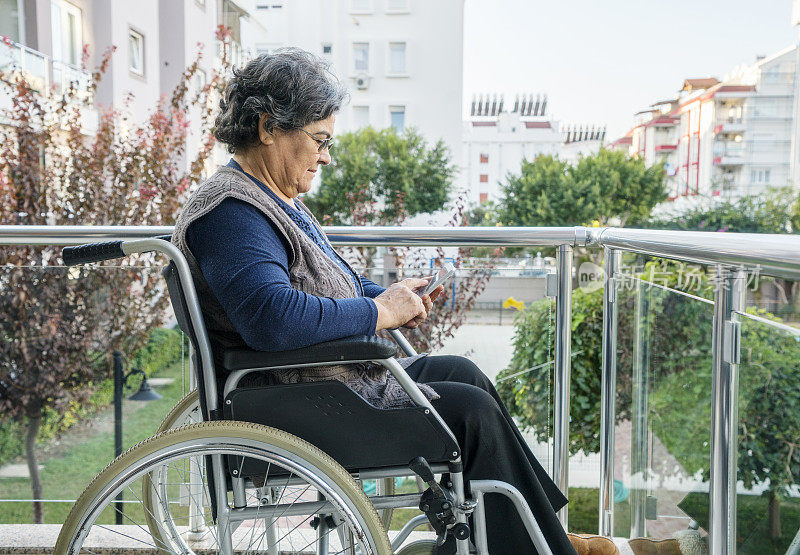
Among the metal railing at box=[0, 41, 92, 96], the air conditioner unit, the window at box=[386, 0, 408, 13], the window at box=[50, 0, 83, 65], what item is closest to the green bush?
the metal railing at box=[0, 41, 92, 96]

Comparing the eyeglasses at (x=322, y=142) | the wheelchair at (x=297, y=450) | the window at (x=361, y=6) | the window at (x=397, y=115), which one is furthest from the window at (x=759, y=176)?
the wheelchair at (x=297, y=450)

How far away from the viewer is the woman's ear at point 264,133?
4.07 ft

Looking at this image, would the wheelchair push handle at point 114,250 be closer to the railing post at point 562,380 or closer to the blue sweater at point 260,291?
the blue sweater at point 260,291

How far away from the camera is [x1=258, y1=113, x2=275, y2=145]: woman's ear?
4.07 feet

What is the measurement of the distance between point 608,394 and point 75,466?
58.8 inches

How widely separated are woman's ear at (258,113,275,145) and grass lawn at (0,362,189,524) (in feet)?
3.01

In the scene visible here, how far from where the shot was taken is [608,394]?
76.2 inches

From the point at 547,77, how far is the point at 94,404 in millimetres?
53033

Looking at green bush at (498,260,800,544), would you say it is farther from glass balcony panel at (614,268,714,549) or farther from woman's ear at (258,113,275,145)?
woman's ear at (258,113,275,145)

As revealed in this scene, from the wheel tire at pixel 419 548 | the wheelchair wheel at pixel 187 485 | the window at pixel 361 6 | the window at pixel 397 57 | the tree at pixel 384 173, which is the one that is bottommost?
the wheel tire at pixel 419 548

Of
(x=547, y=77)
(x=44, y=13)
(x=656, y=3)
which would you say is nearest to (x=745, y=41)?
(x=656, y=3)

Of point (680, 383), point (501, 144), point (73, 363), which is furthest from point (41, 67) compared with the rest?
point (501, 144)

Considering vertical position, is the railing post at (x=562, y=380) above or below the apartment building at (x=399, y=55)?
below

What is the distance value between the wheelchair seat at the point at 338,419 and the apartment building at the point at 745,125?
45034mm
